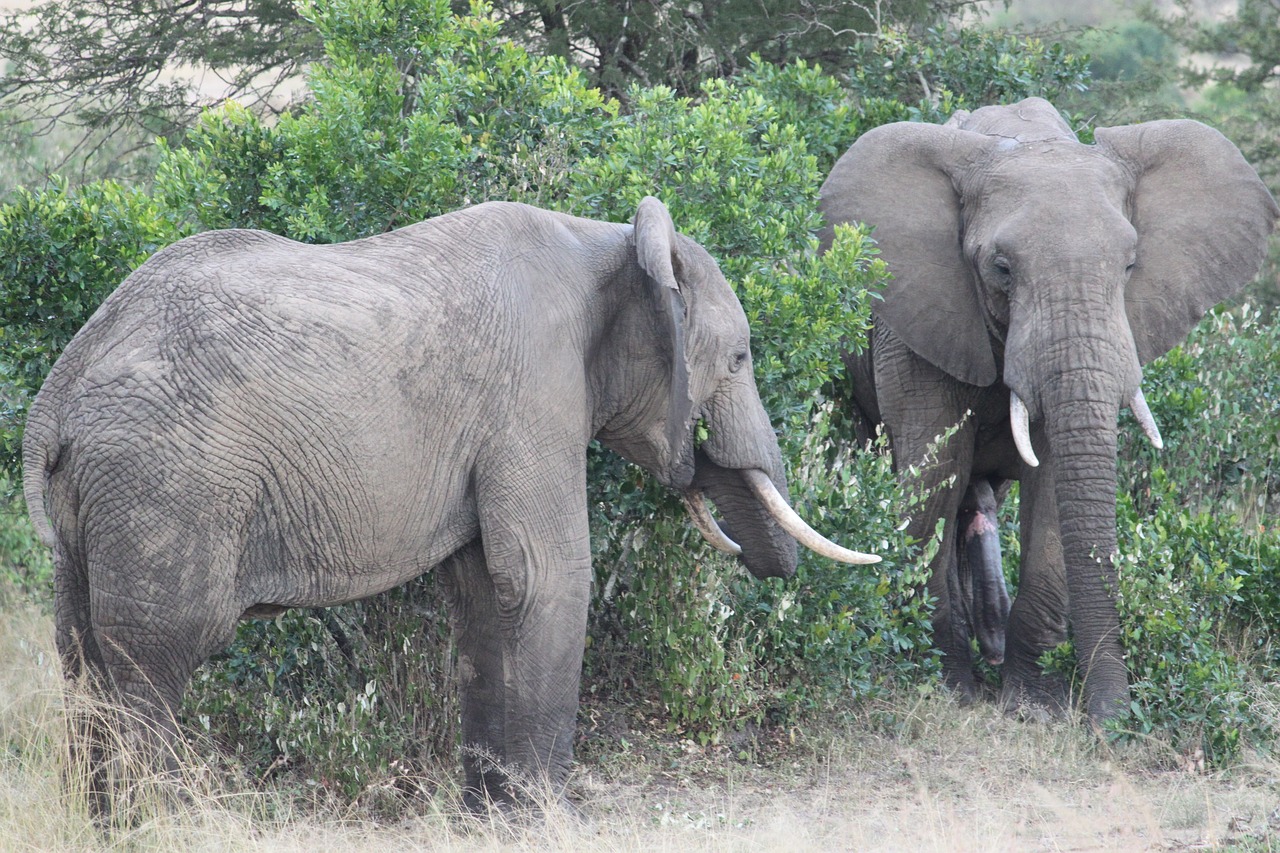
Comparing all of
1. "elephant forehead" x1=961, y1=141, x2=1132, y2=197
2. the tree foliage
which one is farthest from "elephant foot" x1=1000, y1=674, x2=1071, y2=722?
the tree foliage

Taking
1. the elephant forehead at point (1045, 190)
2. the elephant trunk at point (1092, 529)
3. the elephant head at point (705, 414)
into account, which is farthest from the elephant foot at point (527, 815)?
the elephant forehead at point (1045, 190)

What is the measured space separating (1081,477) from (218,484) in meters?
3.93

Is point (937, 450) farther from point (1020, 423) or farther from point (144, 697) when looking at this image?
point (144, 697)

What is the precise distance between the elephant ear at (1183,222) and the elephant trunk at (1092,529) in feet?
3.21

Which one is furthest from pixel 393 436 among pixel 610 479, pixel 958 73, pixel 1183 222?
pixel 958 73

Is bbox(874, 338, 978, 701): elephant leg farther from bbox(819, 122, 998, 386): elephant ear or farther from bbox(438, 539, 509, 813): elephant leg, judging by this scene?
bbox(438, 539, 509, 813): elephant leg

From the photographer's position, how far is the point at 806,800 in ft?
21.2

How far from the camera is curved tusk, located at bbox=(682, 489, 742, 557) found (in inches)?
251

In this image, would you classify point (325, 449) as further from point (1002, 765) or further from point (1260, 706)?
point (1260, 706)

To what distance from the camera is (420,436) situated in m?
5.42

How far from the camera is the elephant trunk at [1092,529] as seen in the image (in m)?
7.09

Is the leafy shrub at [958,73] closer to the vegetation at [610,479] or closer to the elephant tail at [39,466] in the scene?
the vegetation at [610,479]

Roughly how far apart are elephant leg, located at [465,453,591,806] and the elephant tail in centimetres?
143

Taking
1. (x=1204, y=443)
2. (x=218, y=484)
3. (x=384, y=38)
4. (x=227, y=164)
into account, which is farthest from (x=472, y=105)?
(x=1204, y=443)
